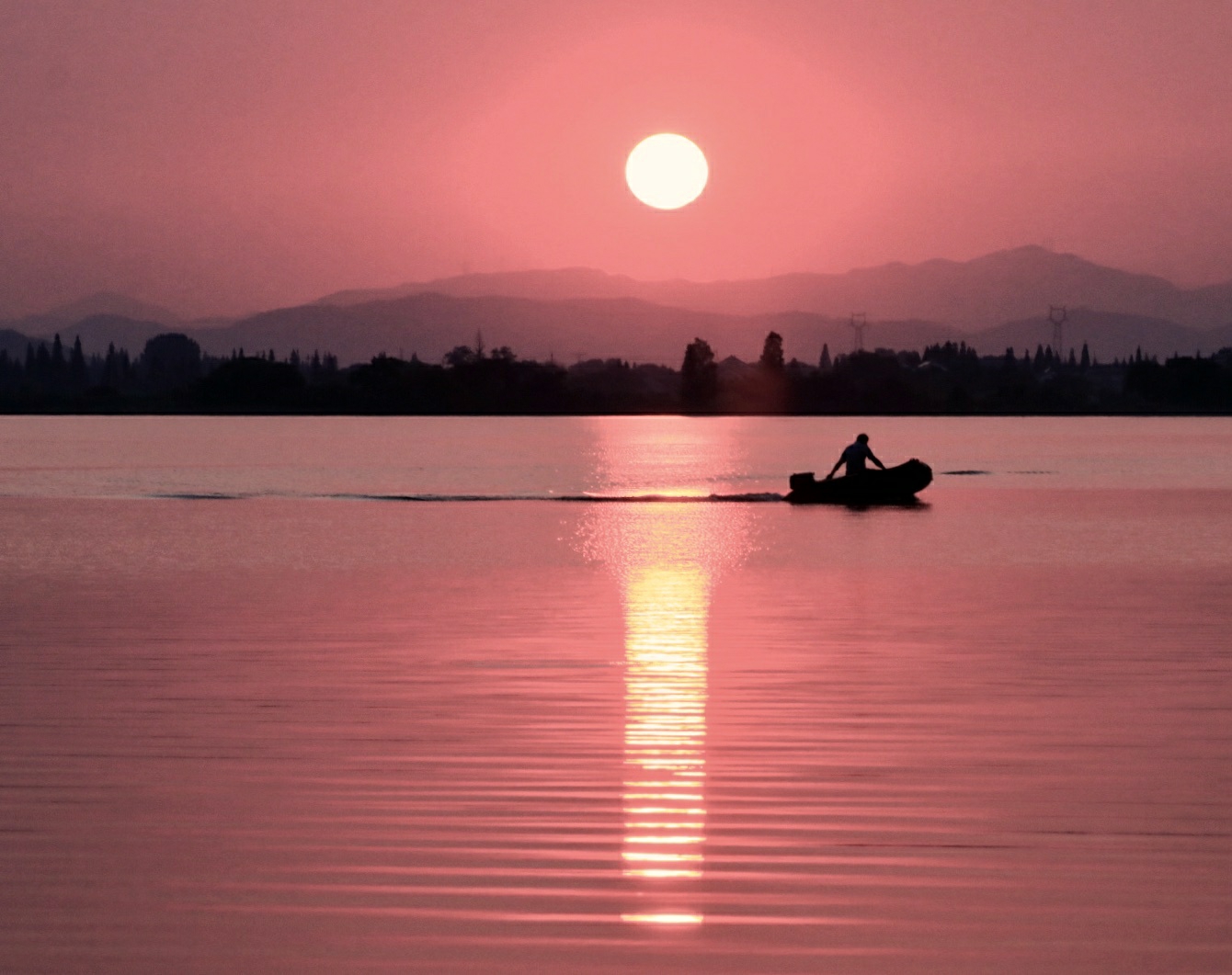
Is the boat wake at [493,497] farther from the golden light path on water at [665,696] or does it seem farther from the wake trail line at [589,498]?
the golden light path on water at [665,696]

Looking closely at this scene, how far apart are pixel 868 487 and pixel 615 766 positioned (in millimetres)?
47372

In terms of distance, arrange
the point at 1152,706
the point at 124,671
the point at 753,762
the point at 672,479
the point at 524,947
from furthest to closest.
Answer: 1. the point at 672,479
2. the point at 124,671
3. the point at 1152,706
4. the point at 753,762
5. the point at 524,947

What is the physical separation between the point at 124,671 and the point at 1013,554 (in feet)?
82.9

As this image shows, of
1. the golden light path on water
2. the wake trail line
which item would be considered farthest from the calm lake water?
the wake trail line

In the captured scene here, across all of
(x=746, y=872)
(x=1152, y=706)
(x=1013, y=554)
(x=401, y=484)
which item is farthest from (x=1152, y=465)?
(x=746, y=872)

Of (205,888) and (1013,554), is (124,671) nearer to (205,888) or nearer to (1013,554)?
(205,888)

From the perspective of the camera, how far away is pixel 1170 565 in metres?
38.3

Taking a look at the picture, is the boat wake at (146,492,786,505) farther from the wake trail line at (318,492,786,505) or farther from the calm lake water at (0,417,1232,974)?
the calm lake water at (0,417,1232,974)

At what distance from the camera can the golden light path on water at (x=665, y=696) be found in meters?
12.0

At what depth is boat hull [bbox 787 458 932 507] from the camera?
201 feet

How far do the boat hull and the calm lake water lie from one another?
21.7 metres

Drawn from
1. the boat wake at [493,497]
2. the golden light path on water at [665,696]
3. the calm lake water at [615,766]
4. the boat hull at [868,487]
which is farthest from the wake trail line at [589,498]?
the calm lake water at [615,766]

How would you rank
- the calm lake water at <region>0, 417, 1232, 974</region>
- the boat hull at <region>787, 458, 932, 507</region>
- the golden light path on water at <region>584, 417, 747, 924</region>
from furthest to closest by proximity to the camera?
the boat hull at <region>787, 458, 932, 507</region>
the golden light path on water at <region>584, 417, 747, 924</region>
the calm lake water at <region>0, 417, 1232, 974</region>

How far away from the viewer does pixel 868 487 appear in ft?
204
